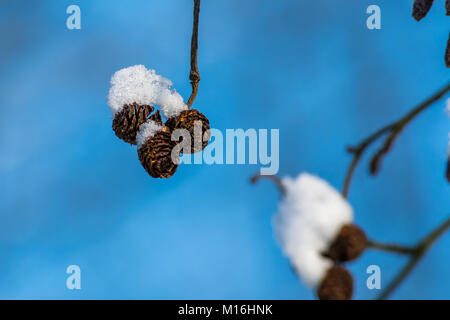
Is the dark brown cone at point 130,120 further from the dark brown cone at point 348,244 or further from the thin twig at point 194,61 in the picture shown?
the dark brown cone at point 348,244

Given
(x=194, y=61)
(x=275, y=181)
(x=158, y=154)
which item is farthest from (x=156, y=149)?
(x=275, y=181)

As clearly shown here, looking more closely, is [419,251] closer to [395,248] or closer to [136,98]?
[395,248]

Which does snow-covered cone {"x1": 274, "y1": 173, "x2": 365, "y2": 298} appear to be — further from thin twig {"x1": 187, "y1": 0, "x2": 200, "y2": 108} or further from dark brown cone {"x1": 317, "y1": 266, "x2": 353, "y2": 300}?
thin twig {"x1": 187, "y1": 0, "x2": 200, "y2": 108}

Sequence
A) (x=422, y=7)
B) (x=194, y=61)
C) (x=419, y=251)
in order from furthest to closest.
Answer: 1. (x=194, y=61)
2. (x=422, y=7)
3. (x=419, y=251)

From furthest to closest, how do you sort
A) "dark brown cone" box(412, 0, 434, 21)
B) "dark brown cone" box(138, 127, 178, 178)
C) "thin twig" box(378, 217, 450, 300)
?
"dark brown cone" box(138, 127, 178, 178) < "dark brown cone" box(412, 0, 434, 21) < "thin twig" box(378, 217, 450, 300)

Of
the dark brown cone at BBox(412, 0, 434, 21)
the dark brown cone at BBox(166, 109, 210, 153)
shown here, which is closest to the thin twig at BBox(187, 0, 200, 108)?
the dark brown cone at BBox(166, 109, 210, 153)
